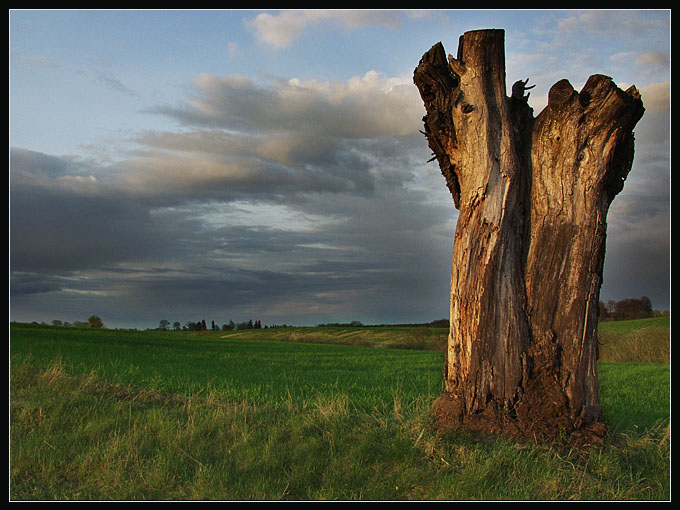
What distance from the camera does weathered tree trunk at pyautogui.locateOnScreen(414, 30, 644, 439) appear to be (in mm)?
6141

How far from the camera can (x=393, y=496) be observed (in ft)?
16.0

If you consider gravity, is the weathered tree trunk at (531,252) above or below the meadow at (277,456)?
Result: above

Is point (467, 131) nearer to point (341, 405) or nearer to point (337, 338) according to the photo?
point (341, 405)

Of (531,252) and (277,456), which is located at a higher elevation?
(531,252)

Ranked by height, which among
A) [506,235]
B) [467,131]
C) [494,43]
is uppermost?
[494,43]

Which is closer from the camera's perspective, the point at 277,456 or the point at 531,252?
the point at 277,456

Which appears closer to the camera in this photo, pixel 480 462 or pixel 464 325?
pixel 480 462

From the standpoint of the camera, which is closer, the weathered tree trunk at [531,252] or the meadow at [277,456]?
the meadow at [277,456]

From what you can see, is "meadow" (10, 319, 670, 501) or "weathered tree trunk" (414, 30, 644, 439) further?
"weathered tree trunk" (414, 30, 644, 439)

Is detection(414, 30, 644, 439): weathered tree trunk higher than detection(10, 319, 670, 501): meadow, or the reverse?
detection(414, 30, 644, 439): weathered tree trunk

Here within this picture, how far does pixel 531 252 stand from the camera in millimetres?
6430

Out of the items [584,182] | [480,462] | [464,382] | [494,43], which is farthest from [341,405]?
[494,43]

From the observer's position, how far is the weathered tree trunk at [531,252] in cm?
614

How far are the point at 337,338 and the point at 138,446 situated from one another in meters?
37.3
